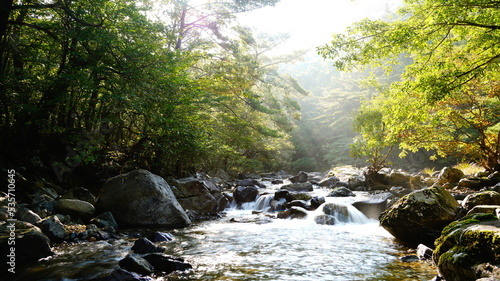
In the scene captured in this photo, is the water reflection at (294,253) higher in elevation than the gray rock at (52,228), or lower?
lower

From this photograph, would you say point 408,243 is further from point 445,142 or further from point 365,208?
point 445,142

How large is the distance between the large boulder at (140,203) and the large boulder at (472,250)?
21.9ft

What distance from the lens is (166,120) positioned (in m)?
6.84

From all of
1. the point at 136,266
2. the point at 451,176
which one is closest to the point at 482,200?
the point at 136,266

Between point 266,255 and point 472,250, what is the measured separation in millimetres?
3450

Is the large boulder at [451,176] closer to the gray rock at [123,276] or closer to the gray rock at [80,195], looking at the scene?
the gray rock at [123,276]

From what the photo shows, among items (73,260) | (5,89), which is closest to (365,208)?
(73,260)

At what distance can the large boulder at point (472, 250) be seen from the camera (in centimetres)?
332

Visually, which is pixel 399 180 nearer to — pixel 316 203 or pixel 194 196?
pixel 316 203

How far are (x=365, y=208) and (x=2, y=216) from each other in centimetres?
1010

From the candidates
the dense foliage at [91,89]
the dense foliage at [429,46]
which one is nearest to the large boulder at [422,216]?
the dense foliage at [429,46]

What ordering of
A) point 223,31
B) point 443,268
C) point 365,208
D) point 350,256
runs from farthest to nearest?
point 223,31 < point 365,208 < point 350,256 < point 443,268

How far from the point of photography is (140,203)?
8281 millimetres

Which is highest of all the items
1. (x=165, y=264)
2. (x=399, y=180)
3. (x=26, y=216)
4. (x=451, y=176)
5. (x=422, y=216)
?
(x=451, y=176)
